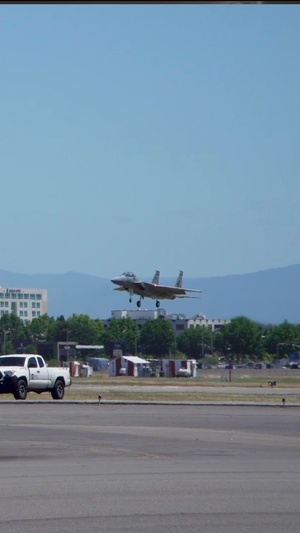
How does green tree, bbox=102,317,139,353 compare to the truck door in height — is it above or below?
above

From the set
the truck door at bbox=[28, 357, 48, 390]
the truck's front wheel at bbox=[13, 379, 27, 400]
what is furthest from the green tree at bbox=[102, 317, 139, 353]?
the truck's front wheel at bbox=[13, 379, 27, 400]

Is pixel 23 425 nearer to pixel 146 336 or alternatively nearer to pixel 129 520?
pixel 129 520

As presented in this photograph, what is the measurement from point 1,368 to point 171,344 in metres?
154

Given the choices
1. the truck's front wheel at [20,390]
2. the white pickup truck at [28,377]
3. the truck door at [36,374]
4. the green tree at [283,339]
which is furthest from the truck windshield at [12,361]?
the green tree at [283,339]

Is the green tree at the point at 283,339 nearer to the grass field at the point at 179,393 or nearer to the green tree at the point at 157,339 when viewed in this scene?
the green tree at the point at 157,339

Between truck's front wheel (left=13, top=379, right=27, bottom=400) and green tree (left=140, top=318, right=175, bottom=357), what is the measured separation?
146m

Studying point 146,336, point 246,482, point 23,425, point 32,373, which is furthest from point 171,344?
point 246,482

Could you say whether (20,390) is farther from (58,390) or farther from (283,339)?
(283,339)

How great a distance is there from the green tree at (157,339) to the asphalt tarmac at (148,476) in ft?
530

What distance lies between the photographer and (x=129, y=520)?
10.9 metres

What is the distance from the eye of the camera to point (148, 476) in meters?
15.1

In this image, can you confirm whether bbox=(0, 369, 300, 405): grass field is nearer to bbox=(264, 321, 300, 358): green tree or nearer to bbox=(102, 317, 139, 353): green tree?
bbox=(264, 321, 300, 358): green tree

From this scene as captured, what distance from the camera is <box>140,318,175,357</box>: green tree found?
19027cm

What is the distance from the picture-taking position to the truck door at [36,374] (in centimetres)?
4184
